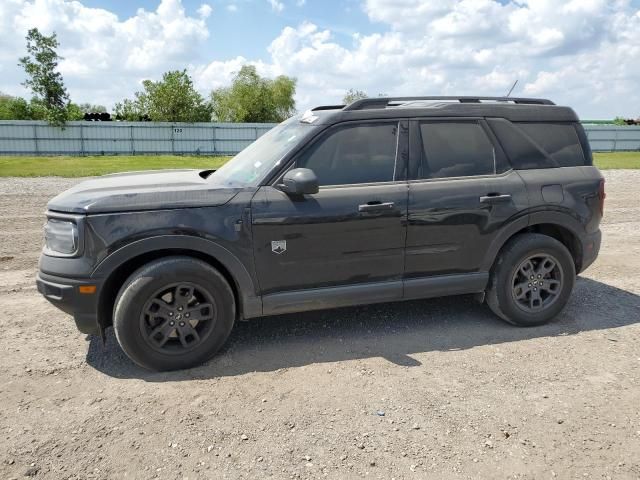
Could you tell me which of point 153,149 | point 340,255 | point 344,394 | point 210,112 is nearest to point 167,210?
point 340,255

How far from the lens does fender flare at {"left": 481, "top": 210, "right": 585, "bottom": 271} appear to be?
15.0 ft

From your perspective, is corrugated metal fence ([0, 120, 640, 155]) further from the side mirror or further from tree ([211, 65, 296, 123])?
the side mirror

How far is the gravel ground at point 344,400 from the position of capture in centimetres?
287

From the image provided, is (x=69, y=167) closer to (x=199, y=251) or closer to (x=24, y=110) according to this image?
(x=24, y=110)

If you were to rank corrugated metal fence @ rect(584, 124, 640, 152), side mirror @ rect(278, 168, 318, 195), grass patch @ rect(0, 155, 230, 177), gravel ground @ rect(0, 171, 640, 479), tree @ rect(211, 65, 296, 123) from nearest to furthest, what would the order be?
gravel ground @ rect(0, 171, 640, 479) < side mirror @ rect(278, 168, 318, 195) < grass patch @ rect(0, 155, 230, 177) < corrugated metal fence @ rect(584, 124, 640, 152) < tree @ rect(211, 65, 296, 123)

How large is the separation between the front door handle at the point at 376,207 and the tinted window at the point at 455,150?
1.51ft

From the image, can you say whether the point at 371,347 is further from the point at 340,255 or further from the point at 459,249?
the point at 459,249

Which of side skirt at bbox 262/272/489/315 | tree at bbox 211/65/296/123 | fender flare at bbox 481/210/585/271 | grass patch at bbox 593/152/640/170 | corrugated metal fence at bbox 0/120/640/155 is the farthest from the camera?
tree at bbox 211/65/296/123

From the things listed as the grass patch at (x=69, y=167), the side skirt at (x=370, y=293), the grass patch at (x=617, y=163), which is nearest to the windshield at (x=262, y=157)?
the side skirt at (x=370, y=293)

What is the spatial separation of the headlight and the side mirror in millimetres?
1540

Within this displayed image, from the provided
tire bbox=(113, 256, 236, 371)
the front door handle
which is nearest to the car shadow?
A: tire bbox=(113, 256, 236, 371)

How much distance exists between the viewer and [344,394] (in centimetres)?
357

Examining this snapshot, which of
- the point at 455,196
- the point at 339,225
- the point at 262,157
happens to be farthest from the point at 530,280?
the point at 262,157

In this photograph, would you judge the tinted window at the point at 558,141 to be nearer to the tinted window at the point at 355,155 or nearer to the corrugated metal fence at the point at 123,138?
the tinted window at the point at 355,155
